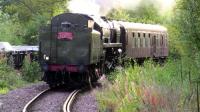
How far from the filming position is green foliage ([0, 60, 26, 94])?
20.3 meters

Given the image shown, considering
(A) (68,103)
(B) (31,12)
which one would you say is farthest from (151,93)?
(B) (31,12)

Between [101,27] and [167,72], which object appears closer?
[167,72]

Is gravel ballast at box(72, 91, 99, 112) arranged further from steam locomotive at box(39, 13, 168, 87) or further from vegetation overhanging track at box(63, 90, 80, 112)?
steam locomotive at box(39, 13, 168, 87)

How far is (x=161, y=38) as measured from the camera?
30.9 m

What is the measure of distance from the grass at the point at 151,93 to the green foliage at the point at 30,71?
9713mm

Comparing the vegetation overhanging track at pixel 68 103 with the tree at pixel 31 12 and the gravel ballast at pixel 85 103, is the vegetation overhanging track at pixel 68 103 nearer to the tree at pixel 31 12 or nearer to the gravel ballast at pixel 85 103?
the gravel ballast at pixel 85 103

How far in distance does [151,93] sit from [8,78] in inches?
486

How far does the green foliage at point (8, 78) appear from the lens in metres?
20.3

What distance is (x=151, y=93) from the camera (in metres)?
10.2

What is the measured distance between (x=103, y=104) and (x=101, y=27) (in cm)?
825

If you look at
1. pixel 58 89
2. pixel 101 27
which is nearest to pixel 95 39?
pixel 101 27

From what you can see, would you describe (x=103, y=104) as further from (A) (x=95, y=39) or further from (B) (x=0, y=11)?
(B) (x=0, y=11)

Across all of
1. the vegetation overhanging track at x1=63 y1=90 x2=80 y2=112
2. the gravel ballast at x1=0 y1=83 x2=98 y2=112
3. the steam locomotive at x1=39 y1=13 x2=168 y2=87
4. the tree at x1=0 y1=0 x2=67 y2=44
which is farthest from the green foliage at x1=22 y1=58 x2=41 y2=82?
the tree at x1=0 y1=0 x2=67 y2=44

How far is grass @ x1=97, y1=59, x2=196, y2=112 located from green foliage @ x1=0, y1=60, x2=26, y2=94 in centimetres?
731
